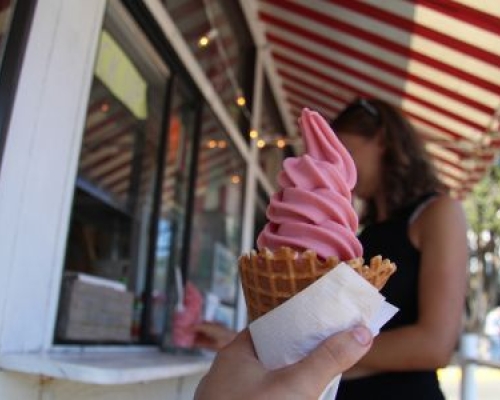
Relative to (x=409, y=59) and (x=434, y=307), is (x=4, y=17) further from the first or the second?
(x=409, y=59)

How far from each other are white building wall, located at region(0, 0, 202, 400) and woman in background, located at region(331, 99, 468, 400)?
83cm

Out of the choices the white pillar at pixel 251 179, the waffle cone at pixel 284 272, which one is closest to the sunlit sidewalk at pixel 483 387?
the white pillar at pixel 251 179

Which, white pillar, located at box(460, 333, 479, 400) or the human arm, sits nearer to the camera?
the human arm

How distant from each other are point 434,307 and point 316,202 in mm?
610

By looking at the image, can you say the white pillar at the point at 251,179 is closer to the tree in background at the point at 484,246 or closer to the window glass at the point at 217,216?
the window glass at the point at 217,216

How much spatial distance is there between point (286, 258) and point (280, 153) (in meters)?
5.67

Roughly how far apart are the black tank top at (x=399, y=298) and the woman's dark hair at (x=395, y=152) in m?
0.11

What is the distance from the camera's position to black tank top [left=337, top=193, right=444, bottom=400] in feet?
4.98

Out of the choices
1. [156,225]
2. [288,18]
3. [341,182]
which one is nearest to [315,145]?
[341,182]

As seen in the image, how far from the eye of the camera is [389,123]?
1.97 metres

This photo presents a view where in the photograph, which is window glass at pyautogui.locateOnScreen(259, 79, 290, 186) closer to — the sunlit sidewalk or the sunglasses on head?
the sunlit sidewalk

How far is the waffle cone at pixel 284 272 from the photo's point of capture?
0.88 meters

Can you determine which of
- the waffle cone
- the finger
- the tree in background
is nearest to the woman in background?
the waffle cone

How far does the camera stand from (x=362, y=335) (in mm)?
772
